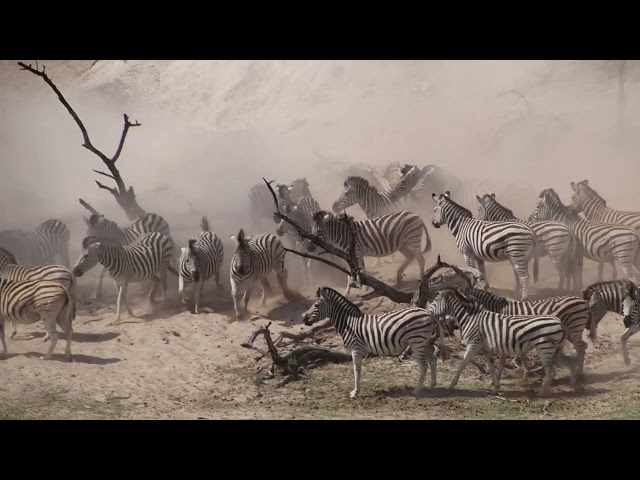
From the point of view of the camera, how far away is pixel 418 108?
22391mm

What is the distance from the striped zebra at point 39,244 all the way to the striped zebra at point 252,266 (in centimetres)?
419

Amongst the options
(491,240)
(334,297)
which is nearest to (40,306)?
(334,297)

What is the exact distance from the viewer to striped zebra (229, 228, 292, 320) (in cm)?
1236

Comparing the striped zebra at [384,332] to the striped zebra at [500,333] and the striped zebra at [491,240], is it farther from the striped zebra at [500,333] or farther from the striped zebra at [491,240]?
the striped zebra at [491,240]

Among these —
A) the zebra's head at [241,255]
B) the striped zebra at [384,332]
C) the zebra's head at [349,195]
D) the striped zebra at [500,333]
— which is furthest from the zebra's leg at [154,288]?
the striped zebra at [500,333]

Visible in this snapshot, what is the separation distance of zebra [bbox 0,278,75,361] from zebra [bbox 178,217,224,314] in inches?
88.6

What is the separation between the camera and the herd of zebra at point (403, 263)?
9633 millimetres

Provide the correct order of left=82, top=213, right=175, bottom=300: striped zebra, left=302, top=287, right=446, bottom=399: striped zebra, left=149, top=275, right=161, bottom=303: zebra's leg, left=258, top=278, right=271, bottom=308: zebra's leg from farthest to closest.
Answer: left=82, top=213, right=175, bottom=300: striped zebra → left=149, top=275, right=161, bottom=303: zebra's leg → left=258, top=278, right=271, bottom=308: zebra's leg → left=302, top=287, right=446, bottom=399: striped zebra

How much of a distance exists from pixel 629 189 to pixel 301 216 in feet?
24.4

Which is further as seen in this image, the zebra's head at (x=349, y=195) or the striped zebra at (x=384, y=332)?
the zebra's head at (x=349, y=195)

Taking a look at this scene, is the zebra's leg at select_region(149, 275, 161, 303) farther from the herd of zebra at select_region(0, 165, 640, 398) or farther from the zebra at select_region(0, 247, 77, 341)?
the zebra at select_region(0, 247, 77, 341)

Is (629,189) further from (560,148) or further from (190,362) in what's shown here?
(190,362)

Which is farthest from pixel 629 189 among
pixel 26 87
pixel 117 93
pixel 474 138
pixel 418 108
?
pixel 26 87

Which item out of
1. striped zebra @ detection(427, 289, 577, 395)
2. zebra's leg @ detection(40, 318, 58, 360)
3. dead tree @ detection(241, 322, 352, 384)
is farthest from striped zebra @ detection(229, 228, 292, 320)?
striped zebra @ detection(427, 289, 577, 395)
